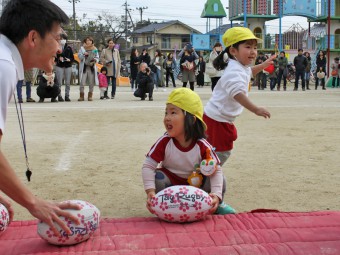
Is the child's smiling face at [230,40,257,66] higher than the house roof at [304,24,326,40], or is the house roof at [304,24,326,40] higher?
the house roof at [304,24,326,40]

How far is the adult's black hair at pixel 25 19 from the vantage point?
2.18 m

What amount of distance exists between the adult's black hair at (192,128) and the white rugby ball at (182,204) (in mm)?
392

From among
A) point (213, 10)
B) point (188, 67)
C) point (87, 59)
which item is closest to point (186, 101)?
point (87, 59)

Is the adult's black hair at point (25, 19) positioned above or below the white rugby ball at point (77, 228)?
above

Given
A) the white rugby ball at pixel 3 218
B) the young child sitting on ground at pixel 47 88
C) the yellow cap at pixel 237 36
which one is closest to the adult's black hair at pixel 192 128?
the yellow cap at pixel 237 36

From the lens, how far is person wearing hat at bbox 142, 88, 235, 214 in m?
3.42

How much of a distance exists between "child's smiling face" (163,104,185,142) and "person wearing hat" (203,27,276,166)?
0.69 m

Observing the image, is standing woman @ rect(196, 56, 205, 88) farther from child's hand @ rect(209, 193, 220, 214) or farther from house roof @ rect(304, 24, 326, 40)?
child's hand @ rect(209, 193, 220, 214)

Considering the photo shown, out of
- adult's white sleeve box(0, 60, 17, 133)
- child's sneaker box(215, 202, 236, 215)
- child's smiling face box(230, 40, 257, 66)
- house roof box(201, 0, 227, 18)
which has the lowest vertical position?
child's sneaker box(215, 202, 236, 215)

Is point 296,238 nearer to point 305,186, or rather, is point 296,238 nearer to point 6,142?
point 305,186

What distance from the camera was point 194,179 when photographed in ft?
11.4

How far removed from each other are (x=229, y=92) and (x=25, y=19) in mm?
2136

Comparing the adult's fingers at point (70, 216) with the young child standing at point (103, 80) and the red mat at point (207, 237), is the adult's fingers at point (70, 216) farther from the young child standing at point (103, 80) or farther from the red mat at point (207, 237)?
the young child standing at point (103, 80)

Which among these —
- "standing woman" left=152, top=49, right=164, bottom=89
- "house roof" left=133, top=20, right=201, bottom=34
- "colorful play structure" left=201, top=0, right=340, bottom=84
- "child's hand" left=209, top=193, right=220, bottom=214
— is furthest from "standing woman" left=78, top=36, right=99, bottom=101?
"house roof" left=133, top=20, right=201, bottom=34
